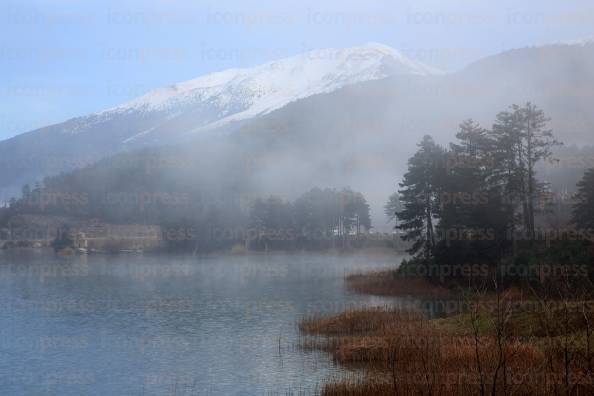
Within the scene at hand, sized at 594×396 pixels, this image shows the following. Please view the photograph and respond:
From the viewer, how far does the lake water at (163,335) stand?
21.6m

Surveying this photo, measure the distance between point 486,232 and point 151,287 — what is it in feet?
93.6

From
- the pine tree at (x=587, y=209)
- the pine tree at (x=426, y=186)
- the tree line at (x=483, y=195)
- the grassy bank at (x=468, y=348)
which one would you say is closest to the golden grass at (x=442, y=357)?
the grassy bank at (x=468, y=348)

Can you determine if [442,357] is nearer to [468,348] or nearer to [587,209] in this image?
[468,348]

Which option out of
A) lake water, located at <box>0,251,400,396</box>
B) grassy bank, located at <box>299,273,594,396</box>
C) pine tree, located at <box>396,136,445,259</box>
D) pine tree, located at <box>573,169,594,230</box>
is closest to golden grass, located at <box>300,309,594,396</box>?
grassy bank, located at <box>299,273,594,396</box>

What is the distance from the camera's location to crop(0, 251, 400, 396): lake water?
21594mm

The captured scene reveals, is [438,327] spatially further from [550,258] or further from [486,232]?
[486,232]

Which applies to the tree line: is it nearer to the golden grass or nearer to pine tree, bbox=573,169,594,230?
pine tree, bbox=573,169,594,230

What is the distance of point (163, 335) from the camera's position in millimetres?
30859

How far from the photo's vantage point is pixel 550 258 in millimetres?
38219

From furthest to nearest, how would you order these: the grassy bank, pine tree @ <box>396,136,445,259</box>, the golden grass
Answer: pine tree @ <box>396,136,445,259</box>
the golden grass
the grassy bank

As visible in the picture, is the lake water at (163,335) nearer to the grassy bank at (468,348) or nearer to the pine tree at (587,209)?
the grassy bank at (468,348)

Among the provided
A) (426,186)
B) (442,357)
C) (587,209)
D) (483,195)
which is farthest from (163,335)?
(587,209)

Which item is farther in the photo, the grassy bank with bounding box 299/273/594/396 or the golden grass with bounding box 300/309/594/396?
the golden grass with bounding box 300/309/594/396

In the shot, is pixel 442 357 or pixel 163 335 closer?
pixel 442 357
